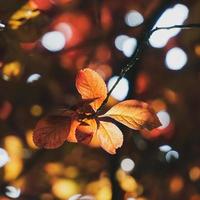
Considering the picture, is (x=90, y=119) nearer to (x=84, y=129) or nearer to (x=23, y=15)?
(x=84, y=129)

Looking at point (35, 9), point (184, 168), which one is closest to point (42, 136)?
point (35, 9)

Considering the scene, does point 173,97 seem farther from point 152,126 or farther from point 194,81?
point 152,126

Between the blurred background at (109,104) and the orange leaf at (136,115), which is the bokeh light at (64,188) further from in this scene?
the orange leaf at (136,115)

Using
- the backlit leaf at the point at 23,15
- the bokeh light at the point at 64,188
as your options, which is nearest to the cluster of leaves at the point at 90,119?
the backlit leaf at the point at 23,15

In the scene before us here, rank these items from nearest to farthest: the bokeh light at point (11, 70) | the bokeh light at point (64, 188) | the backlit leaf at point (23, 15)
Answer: the backlit leaf at point (23, 15), the bokeh light at point (11, 70), the bokeh light at point (64, 188)

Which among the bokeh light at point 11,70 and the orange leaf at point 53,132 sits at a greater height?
the bokeh light at point 11,70

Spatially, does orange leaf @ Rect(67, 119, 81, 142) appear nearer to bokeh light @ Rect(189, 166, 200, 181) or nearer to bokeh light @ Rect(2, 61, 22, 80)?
bokeh light @ Rect(2, 61, 22, 80)

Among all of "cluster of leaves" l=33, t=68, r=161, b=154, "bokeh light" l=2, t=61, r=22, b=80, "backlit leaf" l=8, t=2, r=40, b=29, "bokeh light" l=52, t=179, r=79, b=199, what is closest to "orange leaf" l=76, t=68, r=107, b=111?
"cluster of leaves" l=33, t=68, r=161, b=154

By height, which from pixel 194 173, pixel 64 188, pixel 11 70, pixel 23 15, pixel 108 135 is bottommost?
pixel 194 173

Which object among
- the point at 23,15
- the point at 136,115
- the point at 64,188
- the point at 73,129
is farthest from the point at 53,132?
the point at 64,188
